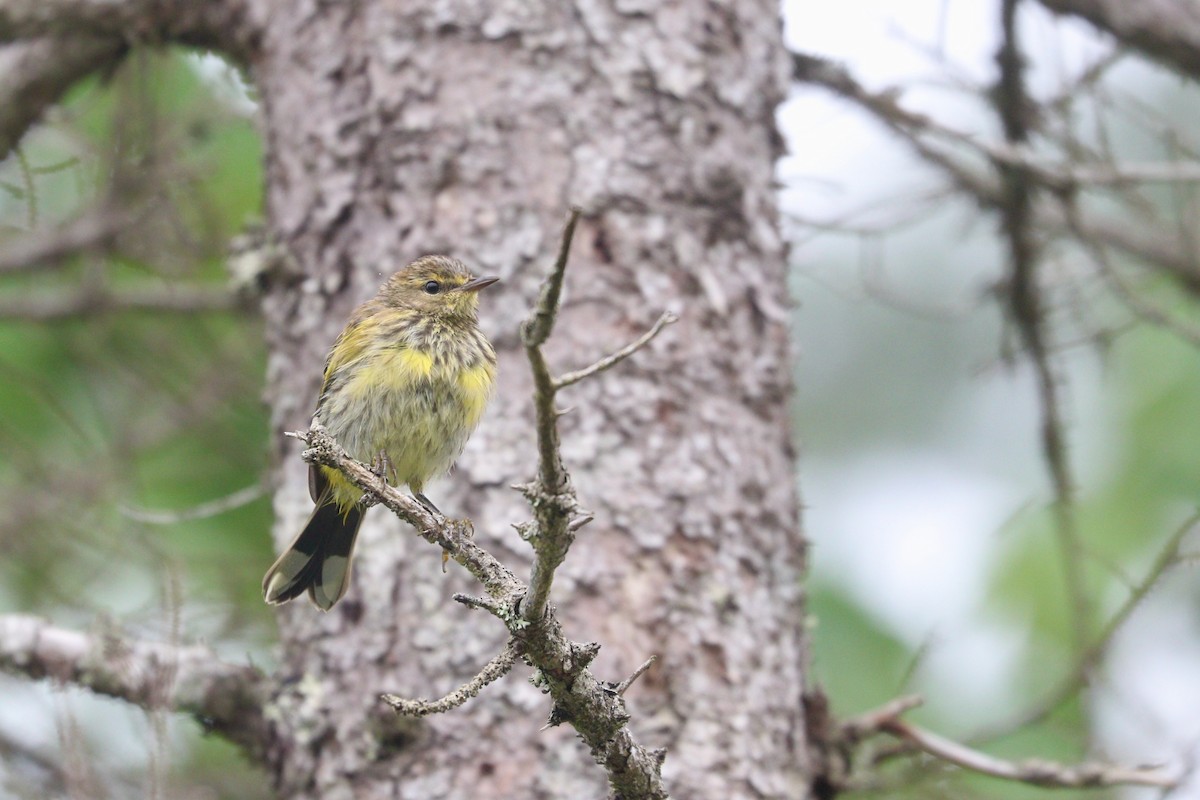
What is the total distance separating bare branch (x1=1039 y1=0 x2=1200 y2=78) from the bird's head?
2.48 metres

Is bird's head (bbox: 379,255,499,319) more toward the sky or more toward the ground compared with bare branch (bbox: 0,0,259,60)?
more toward the ground

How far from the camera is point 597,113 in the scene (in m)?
3.92

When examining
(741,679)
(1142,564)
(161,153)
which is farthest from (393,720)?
(1142,564)

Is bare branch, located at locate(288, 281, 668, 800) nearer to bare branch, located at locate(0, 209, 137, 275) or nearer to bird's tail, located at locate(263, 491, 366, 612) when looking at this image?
bird's tail, located at locate(263, 491, 366, 612)

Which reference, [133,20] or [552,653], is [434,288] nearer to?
[133,20]

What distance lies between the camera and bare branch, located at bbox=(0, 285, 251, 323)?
5656 mm

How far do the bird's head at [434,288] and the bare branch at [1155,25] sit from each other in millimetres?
2484

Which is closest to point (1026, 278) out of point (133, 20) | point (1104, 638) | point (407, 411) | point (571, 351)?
point (1104, 638)

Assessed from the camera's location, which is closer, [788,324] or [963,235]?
[788,324]

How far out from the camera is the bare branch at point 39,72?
4.56 m

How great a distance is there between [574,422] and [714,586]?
587 mm

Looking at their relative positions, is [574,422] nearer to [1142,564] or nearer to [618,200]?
[618,200]

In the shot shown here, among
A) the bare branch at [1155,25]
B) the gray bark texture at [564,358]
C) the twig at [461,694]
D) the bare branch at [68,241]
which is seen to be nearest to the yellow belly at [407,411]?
the gray bark texture at [564,358]

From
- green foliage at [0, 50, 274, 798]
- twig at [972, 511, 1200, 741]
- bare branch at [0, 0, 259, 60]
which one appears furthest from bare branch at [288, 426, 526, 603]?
bare branch at [0, 0, 259, 60]
